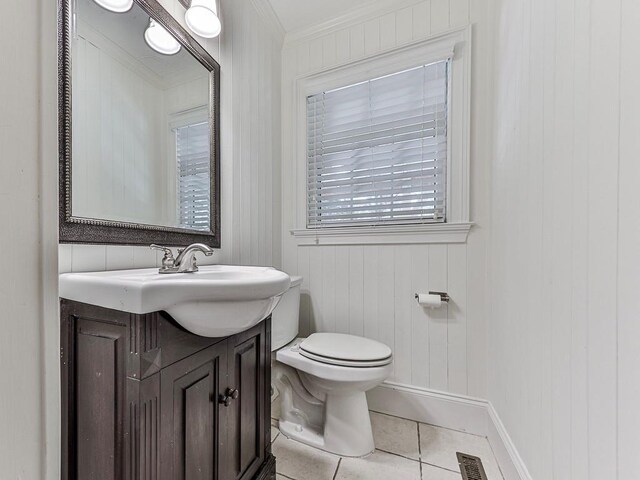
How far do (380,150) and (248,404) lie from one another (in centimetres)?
140

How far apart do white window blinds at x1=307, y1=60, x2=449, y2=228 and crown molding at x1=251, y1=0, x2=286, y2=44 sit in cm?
46

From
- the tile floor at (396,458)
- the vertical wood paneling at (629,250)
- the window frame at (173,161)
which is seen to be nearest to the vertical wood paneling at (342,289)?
the tile floor at (396,458)

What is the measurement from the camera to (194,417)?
72 cm

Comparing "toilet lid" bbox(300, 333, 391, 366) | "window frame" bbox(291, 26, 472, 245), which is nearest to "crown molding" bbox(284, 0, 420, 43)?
"window frame" bbox(291, 26, 472, 245)

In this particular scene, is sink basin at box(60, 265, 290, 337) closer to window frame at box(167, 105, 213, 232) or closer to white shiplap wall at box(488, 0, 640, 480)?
window frame at box(167, 105, 213, 232)

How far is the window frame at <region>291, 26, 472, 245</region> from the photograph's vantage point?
4.70ft

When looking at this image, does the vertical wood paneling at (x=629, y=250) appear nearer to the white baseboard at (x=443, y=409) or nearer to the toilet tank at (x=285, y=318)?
the white baseboard at (x=443, y=409)

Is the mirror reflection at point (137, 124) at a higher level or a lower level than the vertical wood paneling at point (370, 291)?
higher

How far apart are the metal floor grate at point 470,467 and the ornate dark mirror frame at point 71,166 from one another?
1.43m

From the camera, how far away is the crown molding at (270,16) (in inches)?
62.9

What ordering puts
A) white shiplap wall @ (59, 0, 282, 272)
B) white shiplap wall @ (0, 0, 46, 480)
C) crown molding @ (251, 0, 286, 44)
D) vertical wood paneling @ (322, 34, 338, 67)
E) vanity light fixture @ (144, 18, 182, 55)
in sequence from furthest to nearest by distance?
vertical wood paneling @ (322, 34, 338, 67)
crown molding @ (251, 0, 286, 44)
white shiplap wall @ (59, 0, 282, 272)
vanity light fixture @ (144, 18, 182, 55)
white shiplap wall @ (0, 0, 46, 480)

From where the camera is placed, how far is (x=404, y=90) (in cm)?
158

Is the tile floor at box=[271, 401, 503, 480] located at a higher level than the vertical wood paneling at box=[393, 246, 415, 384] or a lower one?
lower

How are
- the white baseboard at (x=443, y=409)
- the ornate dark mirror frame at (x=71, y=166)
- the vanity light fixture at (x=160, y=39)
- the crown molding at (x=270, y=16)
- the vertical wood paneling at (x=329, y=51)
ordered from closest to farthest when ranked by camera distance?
1. the ornate dark mirror frame at (x=71, y=166)
2. the vanity light fixture at (x=160, y=39)
3. the white baseboard at (x=443, y=409)
4. the crown molding at (x=270, y=16)
5. the vertical wood paneling at (x=329, y=51)
